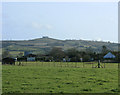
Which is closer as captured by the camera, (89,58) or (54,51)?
(89,58)

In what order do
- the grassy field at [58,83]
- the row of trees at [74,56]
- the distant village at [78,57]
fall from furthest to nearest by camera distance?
the row of trees at [74,56], the distant village at [78,57], the grassy field at [58,83]

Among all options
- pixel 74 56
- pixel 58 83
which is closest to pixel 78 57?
pixel 74 56

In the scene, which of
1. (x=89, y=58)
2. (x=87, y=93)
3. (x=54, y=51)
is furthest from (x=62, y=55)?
(x=87, y=93)

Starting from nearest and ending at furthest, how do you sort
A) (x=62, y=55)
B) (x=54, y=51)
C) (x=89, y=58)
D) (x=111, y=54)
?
(x=89, y=58) → (x=111, y=54) → (x=62, y=55) → (x=54, y=51)

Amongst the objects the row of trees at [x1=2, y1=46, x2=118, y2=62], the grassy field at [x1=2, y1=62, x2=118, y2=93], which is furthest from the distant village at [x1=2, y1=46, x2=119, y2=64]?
the grassy field at [x1=2, y1=62, x2=118, y2=93]

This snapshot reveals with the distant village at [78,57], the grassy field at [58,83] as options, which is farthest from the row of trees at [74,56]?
the grassy field at [58,83]

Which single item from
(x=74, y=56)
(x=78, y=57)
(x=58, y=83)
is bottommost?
(x=58, y=83)

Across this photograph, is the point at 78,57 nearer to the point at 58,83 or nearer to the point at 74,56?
the point at 74,56

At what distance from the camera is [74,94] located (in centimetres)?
1193

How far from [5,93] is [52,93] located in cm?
251

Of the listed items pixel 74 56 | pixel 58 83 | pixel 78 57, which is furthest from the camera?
pixel 74 56

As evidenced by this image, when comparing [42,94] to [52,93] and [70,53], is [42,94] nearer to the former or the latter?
[52,93]

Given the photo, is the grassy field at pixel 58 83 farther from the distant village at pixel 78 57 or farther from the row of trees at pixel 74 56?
the row of trees at pixel 74 56

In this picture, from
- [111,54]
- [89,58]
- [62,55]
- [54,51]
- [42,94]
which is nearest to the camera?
[42,94]
